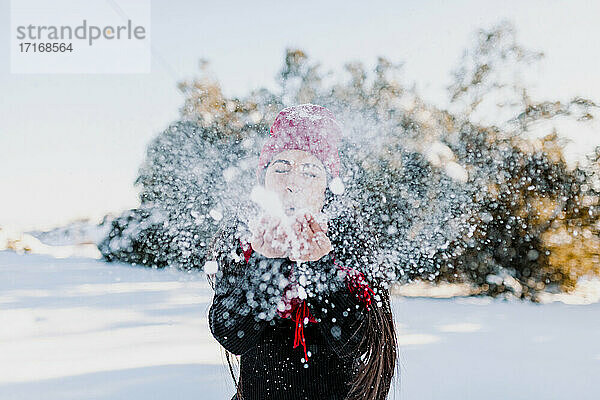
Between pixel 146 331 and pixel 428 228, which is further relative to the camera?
pixel 428 228

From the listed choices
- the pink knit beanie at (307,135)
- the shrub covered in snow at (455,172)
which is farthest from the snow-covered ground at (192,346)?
the pink knit beanie at (307,135)

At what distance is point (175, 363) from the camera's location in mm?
2580

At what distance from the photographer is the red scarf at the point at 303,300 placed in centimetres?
98

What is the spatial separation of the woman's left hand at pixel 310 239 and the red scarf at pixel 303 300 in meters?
0.04

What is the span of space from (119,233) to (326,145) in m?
4.86

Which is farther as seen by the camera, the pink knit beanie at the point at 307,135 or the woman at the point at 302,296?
the pink knit beanie at the point at 307,135

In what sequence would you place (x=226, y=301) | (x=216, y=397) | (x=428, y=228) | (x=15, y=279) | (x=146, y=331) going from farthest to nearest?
(x=15, y=279), (x=428, y=228), (x=146, y=331), (x=216, y=397), (x=226, y=301)

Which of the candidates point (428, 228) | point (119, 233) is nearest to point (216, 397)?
point (428, 228)

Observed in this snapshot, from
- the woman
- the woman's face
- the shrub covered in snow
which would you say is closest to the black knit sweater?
the woman

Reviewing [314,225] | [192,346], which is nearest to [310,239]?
[314,225]

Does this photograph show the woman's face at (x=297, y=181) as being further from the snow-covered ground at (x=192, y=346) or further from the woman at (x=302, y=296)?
the snow-covered ground at (x=192, y=346)

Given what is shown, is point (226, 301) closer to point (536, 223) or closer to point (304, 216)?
point (304, 216)

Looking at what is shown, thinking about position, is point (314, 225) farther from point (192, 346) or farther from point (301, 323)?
point (192, 346)

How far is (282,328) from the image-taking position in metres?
1.03
